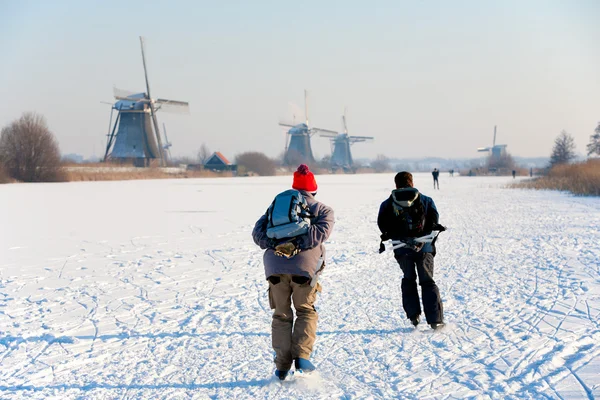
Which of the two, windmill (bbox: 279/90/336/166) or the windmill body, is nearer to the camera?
the windmill body

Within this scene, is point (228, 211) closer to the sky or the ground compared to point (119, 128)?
closer to the ground

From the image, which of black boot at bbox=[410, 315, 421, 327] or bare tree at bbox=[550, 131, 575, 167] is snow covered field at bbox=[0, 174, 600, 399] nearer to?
black boot at bbox=[410, 315, 421, 327]

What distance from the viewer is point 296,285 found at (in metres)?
3.85

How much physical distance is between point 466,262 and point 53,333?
6.50m

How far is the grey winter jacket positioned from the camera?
3.77 metres

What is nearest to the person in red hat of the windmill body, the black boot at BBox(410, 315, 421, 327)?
the black boot at BBox(410, 315, 421, 327)

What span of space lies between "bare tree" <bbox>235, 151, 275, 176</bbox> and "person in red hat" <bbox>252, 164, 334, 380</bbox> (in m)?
74.8

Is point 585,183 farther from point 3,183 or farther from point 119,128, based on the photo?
point 119,128

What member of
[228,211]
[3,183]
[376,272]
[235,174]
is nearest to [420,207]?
[376,272]

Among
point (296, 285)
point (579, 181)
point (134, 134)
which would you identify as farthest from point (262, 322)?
point (134, 134)

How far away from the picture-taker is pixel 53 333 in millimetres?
5203

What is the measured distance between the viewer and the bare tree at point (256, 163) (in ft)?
260

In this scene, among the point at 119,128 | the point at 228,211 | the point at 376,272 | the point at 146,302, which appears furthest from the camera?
the point at 119,128

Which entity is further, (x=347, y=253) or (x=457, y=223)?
(x=457, y=223)
